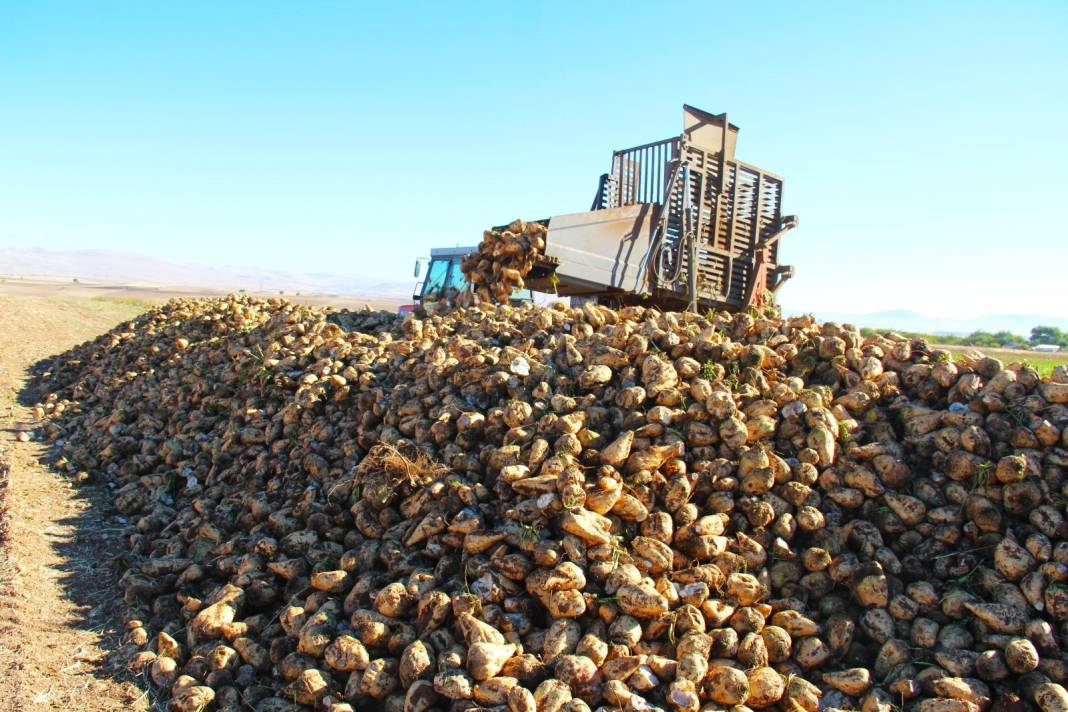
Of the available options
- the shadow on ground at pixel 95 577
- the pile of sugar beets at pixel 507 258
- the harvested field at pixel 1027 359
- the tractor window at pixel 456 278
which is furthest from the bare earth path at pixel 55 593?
the harvested field at pixel 1027 359

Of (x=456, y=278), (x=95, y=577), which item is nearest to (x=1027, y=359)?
(x=456, y=278)

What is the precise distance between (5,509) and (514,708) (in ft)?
13.0

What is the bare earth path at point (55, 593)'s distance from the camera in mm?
3268

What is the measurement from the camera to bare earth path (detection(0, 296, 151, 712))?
3268mm

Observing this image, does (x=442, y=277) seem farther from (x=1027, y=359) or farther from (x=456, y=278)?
(x=1027, y=359)

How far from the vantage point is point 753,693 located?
9.79 feet

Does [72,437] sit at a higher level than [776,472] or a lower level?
lower

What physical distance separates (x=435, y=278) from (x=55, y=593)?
6.98 m

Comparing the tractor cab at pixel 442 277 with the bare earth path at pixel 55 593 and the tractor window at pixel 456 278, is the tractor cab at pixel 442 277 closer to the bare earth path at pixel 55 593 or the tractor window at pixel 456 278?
the tractor window at pixel 456 278

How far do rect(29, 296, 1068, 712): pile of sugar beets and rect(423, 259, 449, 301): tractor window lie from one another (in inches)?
200

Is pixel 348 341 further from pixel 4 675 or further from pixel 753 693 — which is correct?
pixel 753 693

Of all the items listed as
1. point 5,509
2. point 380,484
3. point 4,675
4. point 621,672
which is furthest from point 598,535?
point 5,509

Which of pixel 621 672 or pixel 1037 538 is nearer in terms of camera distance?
pixel 621 672

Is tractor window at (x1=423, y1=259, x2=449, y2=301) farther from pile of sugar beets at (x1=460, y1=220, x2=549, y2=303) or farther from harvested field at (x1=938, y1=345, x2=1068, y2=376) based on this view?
harvested field at (x1=938, y1=345, x2=1068, y2=376)
